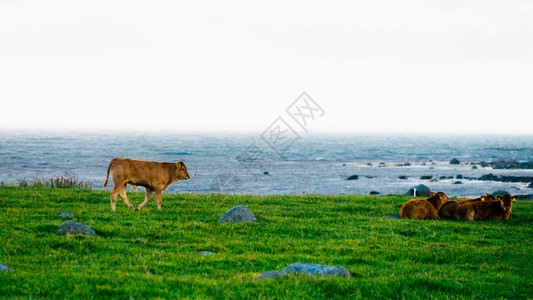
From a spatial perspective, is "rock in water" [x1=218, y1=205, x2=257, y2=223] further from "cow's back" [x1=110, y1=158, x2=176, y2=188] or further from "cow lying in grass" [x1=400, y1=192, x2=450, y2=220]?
"cow lying in grass" [x1=400, y1=192, x2=450, y2=220]

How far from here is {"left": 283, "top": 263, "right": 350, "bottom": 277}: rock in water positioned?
894cm

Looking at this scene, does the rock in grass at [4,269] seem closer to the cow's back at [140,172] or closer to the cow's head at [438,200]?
the cow's back at [140,172]

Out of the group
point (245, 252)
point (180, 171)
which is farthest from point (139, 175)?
point (245, 252)

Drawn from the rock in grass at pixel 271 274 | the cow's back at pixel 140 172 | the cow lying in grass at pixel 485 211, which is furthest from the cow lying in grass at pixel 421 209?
the rock in grass at pixel 271 274

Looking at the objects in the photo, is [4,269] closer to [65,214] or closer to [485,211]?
[65,214]

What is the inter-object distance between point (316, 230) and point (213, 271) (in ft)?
18.7

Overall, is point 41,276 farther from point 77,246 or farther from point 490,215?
point 490,215

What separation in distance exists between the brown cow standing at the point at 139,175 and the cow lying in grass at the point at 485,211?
11.2 metres

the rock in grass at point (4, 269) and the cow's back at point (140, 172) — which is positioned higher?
the cow's back at point (140, 172)

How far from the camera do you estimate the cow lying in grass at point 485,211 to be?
18000mm

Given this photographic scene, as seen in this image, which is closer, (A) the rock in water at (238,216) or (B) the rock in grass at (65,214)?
(B) the rock in grass at (65,214)

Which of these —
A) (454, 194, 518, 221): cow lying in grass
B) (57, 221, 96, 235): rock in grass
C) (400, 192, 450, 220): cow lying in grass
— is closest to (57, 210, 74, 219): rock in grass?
(57, 221, 96, 235): rock in grass

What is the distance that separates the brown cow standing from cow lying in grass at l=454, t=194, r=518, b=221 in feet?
36.7

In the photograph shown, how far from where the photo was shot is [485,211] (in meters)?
18.2
